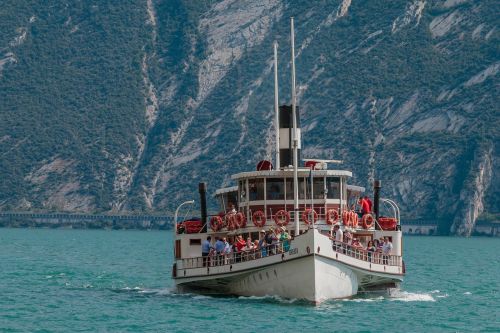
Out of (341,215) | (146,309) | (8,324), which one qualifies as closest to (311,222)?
(341,215)

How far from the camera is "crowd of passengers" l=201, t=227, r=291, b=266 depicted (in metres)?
83.8

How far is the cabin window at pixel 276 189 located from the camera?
293ft

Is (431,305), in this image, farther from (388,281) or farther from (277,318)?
(277,318)

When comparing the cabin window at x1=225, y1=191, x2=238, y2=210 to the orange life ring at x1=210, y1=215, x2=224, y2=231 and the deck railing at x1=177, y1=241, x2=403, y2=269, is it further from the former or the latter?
the deck railing at x1=177, y1=241, x2=403, y2=269

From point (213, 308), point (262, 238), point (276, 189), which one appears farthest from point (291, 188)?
point (213, 308)

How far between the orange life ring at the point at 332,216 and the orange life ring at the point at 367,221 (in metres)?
3.29

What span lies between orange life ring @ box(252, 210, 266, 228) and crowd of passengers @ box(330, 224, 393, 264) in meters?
3.59

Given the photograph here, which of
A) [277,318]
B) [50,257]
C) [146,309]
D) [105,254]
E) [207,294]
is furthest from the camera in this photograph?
[105,254]

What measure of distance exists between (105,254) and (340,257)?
81.9 meters

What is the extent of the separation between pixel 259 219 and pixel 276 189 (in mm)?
2118

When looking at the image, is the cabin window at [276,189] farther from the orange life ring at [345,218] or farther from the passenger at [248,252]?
the passenger at [248,252]

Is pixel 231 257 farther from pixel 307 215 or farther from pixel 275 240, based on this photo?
pixel 307 215

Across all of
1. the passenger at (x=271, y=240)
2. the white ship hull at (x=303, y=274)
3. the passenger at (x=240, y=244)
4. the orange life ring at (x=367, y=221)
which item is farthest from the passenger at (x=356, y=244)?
the passenger at (x=240, y=244)

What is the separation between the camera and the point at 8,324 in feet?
263
